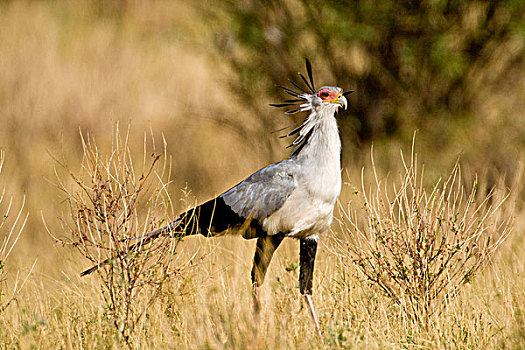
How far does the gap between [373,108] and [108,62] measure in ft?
23.2

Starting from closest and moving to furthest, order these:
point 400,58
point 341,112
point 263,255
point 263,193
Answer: point 263,193, point 263,255, point 400,58, point 341,112

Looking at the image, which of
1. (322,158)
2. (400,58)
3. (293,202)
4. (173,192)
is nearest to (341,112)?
(400,58)

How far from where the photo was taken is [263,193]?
4570mm

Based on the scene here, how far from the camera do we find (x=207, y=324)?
3758 millimetres

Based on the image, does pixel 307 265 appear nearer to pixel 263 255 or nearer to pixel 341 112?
pixel 263 255

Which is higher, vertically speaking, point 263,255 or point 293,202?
point 293,202

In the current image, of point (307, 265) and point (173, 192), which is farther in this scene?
point (173, 192)

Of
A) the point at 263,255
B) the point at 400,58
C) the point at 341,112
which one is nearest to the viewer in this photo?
the point at 263,255

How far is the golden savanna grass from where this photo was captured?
4043 millimetres

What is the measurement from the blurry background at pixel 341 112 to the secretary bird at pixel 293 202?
331 cm

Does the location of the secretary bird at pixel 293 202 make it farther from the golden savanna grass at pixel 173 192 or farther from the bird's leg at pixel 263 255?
the golden savanna grass at pixel 173 192

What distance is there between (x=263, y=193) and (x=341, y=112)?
4.50m

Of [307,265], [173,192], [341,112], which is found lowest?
[307,265]

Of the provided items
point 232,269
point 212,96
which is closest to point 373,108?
point 232,269
